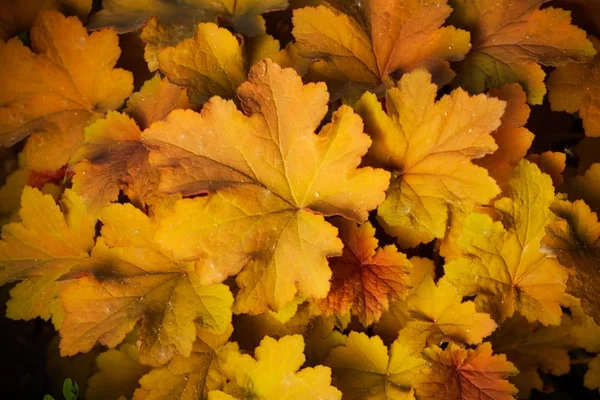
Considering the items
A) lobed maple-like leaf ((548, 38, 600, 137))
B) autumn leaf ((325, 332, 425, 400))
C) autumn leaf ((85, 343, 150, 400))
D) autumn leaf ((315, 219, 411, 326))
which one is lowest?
autumn leaf ((85, 343, 150, 400))

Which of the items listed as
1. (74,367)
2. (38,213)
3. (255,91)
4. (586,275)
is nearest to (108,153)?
(38,213)

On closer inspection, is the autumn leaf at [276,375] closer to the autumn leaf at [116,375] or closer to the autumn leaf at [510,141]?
the autumn leaf at [116,375]

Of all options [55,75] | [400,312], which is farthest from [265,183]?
[55,75]

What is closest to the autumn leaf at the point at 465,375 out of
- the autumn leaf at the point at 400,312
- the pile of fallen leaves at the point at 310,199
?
the pile of fallen leaves at the point at 310,199

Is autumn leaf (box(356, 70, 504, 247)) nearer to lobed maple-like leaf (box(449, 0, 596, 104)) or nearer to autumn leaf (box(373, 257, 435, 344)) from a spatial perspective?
autumn leaf (box(373, 257, 435, 344))

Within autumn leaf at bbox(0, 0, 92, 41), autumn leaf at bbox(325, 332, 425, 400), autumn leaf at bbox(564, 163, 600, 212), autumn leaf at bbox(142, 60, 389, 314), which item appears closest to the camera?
autumn leaf at bbox(142, 60, 389, 314)

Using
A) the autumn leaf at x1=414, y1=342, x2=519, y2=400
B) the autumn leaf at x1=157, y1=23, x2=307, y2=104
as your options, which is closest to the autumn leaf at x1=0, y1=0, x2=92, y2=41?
the autumn leaf at x1=157, y1=23, x2=307, y2=104

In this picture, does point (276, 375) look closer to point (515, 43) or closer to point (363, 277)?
point (363, 277)
